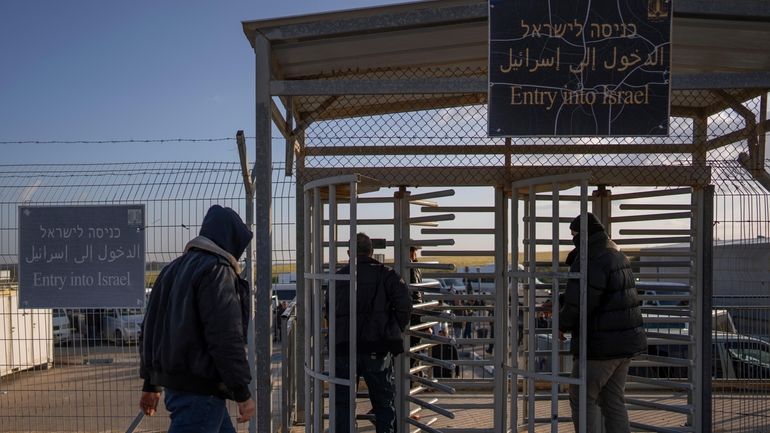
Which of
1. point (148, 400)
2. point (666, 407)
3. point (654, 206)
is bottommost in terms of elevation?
point (666, 407)

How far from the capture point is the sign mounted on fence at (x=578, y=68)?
5109 millimetres

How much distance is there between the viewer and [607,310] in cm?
512

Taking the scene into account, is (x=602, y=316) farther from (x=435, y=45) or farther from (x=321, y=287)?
(x=435, y=45)

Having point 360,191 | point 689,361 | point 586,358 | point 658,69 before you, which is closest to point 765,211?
point 689,361

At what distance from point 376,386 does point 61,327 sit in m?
3.07

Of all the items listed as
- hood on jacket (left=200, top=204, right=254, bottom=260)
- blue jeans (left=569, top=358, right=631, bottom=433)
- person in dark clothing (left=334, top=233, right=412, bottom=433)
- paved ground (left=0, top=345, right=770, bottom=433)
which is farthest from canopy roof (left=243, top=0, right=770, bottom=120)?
paved ground (left=0, top=345, right=770, bottom=433)

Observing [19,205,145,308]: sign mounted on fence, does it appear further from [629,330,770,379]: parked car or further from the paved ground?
[629,330,770,379]: parked car

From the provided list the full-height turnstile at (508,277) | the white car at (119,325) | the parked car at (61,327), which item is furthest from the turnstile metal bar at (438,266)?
the parked car at (61,327)

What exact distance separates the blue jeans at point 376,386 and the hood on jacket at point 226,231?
1.67 m

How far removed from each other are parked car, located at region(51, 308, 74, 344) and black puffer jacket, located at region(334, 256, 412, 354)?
108 inches

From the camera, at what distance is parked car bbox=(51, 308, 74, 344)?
21.3ft

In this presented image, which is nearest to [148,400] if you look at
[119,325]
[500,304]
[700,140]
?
[119,325]

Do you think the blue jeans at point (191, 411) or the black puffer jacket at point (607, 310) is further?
the black puffer jacket at point (607, 310)

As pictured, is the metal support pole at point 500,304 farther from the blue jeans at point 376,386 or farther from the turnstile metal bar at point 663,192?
the turnstile metal bar at point 663,192
